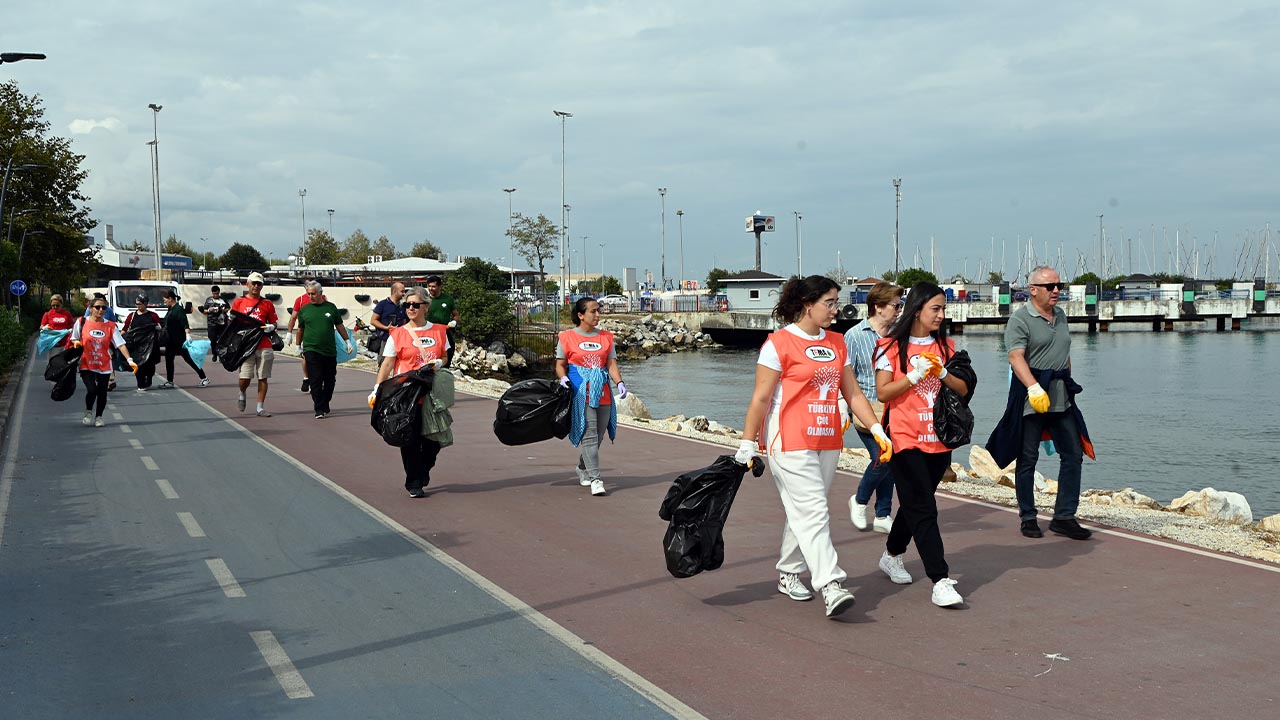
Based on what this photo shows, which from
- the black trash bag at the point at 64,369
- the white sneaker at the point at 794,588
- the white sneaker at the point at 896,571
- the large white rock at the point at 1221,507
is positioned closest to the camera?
the white sneaker at the point at 794,588

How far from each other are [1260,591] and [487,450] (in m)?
8.77

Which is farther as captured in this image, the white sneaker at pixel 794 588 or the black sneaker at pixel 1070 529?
the black sneaker at pixel 1070 529

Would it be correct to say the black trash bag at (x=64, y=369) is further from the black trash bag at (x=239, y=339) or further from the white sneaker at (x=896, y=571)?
the white sneaker at (x=896, y=571)

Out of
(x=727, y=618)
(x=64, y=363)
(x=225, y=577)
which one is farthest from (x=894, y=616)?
(x=64, y=363)

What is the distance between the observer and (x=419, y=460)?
10250 millimetres

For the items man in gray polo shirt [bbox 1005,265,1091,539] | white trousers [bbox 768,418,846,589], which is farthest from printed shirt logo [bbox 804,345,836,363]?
man in gray polo shirt [bbox 1005,265,1091,539]

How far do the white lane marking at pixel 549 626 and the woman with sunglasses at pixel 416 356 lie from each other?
1.87ft

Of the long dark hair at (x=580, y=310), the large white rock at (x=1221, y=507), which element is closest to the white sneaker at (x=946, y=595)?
the long dark hair at (x=580, y=310)

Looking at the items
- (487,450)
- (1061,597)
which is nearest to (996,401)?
(487,450)

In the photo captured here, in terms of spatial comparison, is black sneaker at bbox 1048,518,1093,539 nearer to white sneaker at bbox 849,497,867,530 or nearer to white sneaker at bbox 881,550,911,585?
white sneaker at bbox 849,497,867,530

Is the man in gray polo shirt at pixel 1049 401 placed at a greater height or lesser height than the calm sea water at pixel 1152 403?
greater

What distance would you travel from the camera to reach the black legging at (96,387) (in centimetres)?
1540

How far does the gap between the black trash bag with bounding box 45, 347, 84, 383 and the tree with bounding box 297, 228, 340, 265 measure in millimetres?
106297

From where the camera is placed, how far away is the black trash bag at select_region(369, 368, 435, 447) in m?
9.87
